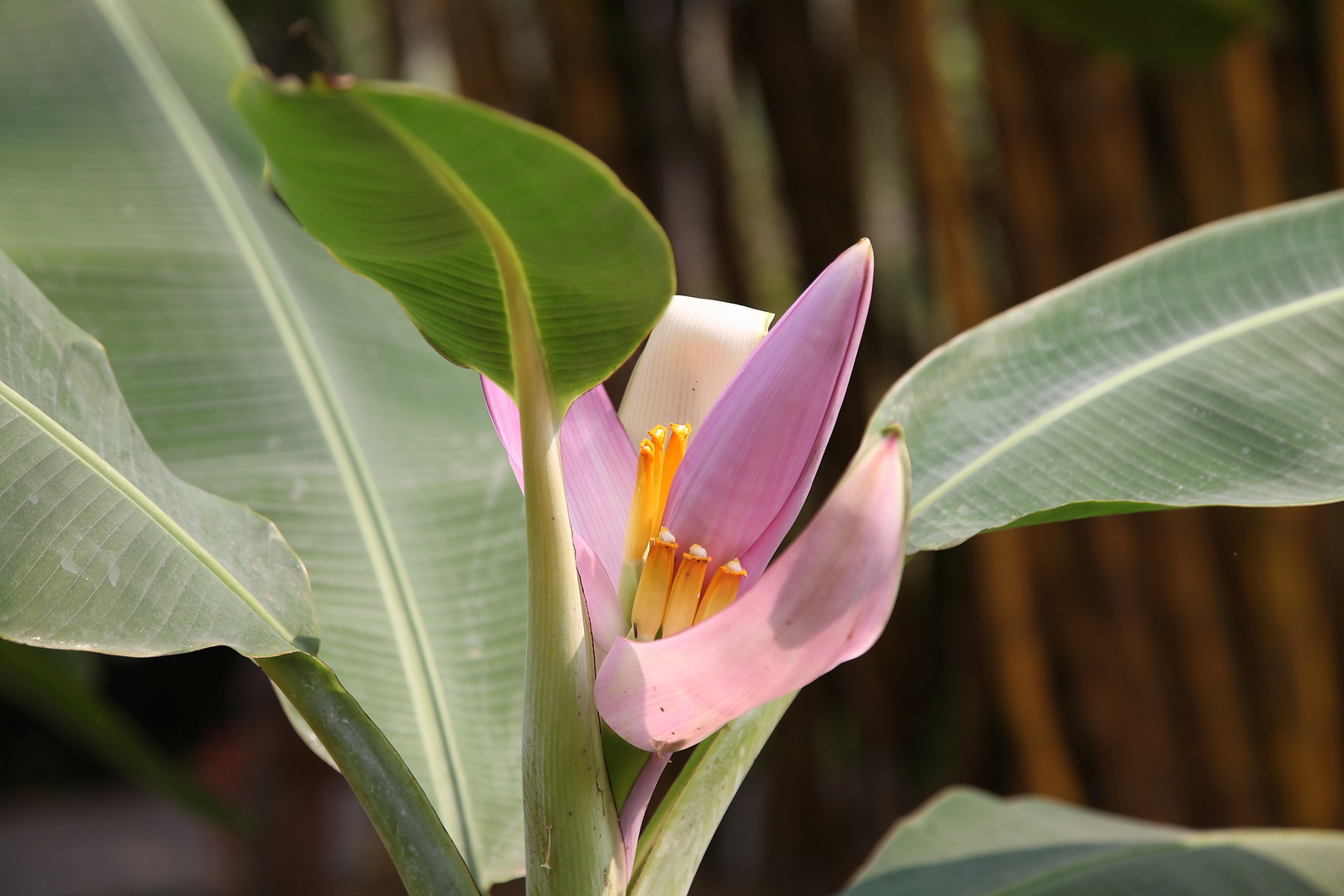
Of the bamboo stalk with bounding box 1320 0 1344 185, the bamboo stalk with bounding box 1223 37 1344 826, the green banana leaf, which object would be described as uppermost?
the bamboo stalk with bounding box 1320 0 1344 185

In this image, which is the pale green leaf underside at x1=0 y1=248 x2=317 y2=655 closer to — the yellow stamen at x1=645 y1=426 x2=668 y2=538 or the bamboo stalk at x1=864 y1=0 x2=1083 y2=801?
the yellow stamen at x1=645 y1=426 x2=668 y2=538

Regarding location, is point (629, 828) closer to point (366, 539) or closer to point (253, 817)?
point (366, 539)

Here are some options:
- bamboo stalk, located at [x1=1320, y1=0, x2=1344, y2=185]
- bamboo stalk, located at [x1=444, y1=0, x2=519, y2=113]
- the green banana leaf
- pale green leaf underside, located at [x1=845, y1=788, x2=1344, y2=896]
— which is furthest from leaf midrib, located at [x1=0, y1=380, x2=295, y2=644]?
bamboo stalk, located at [x1=1320, y1=0, x2=1344, y2=185]

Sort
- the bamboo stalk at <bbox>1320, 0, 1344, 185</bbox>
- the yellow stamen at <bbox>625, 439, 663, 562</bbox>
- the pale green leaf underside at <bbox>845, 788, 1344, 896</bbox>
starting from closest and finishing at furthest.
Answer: the yellow stamen at <bbox>625, 439, 663, 562</bbox> < the pale green leaf underside at <bbox>845, 788, 1344, 896</bbox> < the bamboo stalk at <bbox>1320, 0, 1344, 185</bbox>

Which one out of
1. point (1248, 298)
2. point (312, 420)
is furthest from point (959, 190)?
point (312, 420)

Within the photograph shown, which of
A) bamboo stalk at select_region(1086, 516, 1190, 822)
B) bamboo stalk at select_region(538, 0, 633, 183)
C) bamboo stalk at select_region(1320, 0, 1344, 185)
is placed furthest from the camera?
bamboo stalk at select_region(538, 0, 633, 183)

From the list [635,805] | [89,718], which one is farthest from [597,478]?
[89,718]

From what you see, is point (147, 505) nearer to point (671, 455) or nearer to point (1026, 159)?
point (671, 455)
